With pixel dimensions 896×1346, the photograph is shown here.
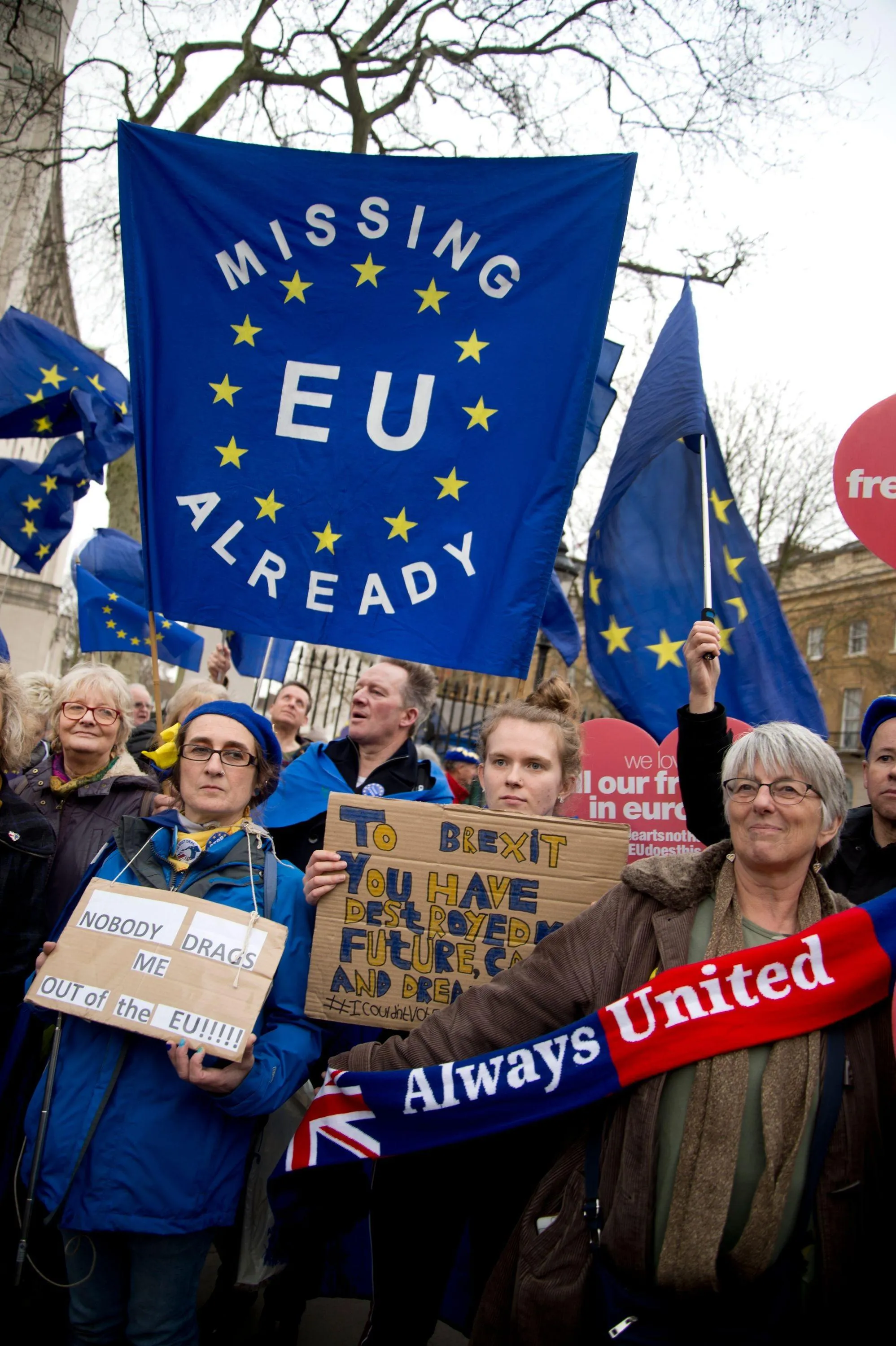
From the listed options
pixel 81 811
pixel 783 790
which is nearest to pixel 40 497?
pixel 81 811

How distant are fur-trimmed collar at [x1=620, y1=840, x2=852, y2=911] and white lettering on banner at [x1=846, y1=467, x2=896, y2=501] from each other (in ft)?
5.49

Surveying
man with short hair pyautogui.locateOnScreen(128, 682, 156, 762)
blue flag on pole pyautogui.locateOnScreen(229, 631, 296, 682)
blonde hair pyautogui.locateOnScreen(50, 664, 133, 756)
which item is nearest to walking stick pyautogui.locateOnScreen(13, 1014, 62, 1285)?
blonde hair pyautogui.locateOnScreen(50, 664, 133, 756)

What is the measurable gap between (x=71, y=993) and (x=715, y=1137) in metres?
1.47

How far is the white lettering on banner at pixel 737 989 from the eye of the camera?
72.6 inches

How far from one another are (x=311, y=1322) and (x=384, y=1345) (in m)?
1.07

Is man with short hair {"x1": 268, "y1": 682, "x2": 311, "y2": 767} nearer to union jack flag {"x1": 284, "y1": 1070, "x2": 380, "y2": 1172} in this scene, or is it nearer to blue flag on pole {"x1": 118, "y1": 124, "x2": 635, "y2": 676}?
blue flag on pole {"x1": 118, "y1": 124, "x2": 635, "y2": 676}

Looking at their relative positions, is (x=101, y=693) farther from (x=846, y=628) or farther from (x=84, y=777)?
(x=846, y=628)

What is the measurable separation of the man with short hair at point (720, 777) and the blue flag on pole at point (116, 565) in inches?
238

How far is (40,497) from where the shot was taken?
24.4ft

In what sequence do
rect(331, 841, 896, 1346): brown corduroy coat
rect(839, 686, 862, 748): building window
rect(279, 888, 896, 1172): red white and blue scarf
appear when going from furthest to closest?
rect(839, 686, 862, 748): building window, rect(279, 888, 896, 1172): red white and blue scarf, rect(331, 841, 896, 1346): brown corduroy coat

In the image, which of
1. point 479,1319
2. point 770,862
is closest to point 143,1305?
point 479,1319

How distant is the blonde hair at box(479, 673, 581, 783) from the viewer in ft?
9.44

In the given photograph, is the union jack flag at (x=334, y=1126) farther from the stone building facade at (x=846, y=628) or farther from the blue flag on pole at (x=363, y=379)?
the stone building facade at (x=846, y=628)

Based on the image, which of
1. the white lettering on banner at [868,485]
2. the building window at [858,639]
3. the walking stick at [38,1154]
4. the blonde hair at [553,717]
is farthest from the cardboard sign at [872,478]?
the building window at [858,639]
